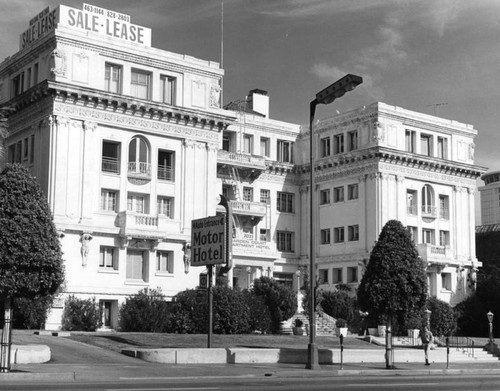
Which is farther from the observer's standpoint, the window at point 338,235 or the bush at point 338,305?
the window at point 338,235

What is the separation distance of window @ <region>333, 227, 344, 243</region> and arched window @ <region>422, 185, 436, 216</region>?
7.65 m

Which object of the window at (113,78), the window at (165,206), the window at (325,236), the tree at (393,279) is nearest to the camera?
the tree at (393,279)

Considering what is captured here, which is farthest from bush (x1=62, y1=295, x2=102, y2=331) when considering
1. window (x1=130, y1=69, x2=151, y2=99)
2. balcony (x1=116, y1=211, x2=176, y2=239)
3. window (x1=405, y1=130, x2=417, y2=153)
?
window (x1=405, y1=130, x2=417, y2=153)

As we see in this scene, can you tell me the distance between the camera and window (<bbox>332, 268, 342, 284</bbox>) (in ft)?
260

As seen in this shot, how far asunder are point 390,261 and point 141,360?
37.9 feet

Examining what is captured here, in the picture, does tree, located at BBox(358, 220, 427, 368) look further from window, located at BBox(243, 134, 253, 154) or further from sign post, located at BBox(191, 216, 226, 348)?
window, located at BBox(243, 134, 253, 154)

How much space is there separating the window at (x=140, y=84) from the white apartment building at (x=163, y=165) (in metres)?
0.11

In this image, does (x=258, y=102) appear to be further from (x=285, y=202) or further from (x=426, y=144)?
(x=426, y=144)

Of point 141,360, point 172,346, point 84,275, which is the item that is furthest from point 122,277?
point 141,360

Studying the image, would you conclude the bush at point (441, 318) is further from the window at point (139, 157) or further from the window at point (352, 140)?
the window at point (139, 157)

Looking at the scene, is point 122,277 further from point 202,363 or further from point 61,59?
point 202,363

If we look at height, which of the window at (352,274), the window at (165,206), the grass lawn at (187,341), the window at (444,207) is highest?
the window at (444,207)

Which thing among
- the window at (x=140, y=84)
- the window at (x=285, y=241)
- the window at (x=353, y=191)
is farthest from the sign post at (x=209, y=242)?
the window at (x=285, y=241)

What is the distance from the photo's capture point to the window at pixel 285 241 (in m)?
81.8
